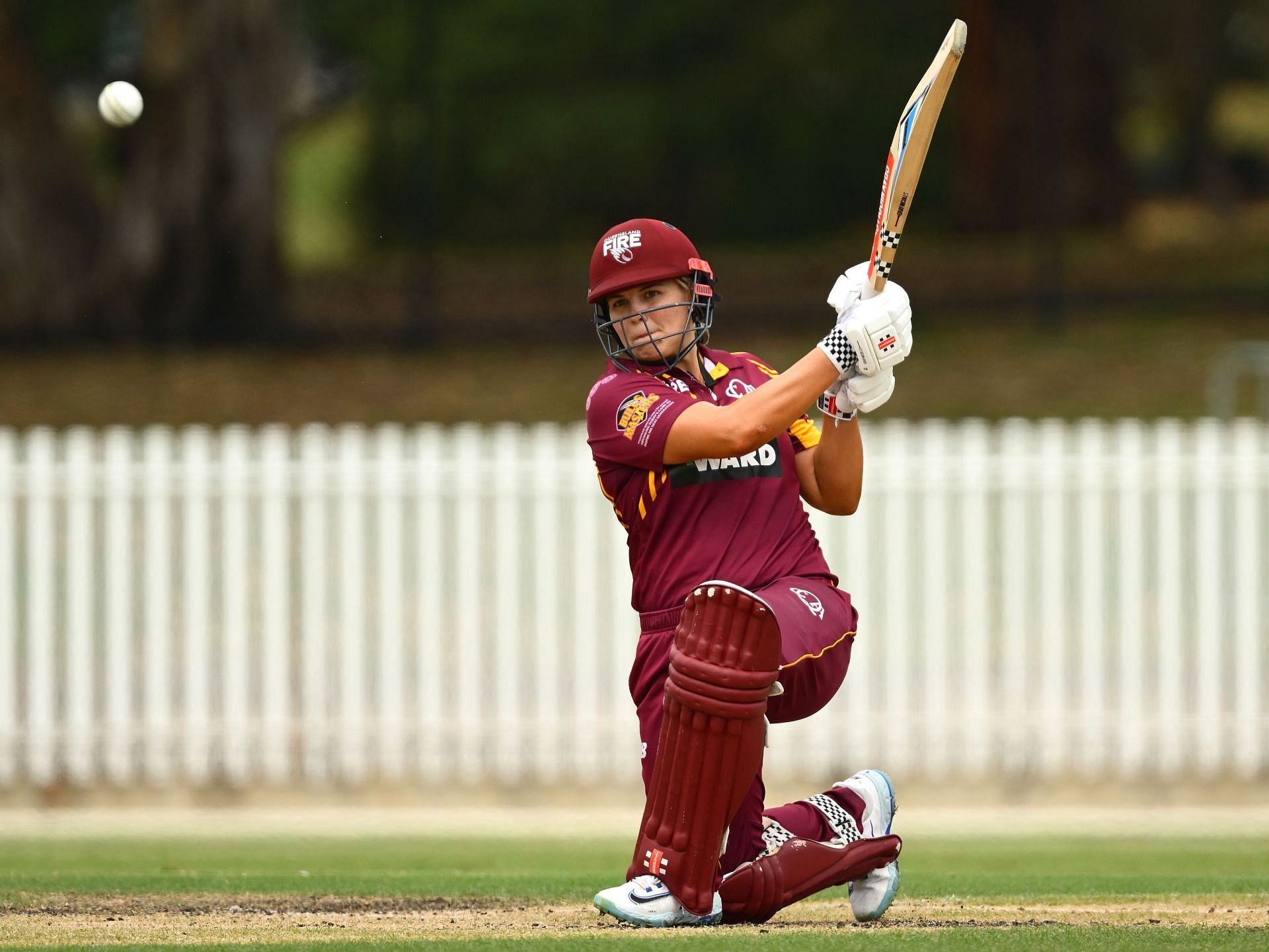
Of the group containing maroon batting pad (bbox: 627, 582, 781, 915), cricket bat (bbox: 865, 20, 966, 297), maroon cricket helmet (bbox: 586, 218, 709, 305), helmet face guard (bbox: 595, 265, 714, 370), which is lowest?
maroon batting pad (bbox: 627, 582, 781, 915)

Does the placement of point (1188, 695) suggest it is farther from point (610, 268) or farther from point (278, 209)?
point (278, 209)

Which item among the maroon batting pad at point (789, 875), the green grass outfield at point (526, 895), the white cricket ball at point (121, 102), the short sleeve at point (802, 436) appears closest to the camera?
the green grass outfield at point (526, 895)

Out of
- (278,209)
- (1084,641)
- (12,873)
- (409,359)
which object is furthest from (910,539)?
(278,209)

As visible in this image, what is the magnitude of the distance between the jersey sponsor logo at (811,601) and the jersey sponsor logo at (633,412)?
0.50 meters

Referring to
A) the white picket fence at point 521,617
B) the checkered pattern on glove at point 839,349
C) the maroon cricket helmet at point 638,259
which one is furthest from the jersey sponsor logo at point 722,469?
the white picket fence at point 521,617

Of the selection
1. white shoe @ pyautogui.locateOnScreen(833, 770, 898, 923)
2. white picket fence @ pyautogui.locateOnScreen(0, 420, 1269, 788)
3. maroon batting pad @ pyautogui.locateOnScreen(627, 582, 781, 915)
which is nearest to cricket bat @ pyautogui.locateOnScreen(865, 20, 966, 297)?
maroon batting pad @ pyautogui.locateOnScreen(627, 582, 781, 915)

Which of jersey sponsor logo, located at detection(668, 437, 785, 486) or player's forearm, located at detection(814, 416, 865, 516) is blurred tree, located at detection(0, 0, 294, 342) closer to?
player's forearm, located at detection(814, 416, 865, 516)

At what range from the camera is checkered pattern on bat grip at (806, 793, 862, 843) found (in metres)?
4.59

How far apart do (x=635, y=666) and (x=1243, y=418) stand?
974cm

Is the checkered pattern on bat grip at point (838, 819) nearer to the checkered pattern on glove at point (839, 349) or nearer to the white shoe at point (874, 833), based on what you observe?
the white shoe at point (874, 833)

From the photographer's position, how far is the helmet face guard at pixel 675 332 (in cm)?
448

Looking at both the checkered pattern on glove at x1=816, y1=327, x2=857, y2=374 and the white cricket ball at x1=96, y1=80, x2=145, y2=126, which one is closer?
the checkered pattern on glove at x1=816, y1=327, x2=857, y2=374

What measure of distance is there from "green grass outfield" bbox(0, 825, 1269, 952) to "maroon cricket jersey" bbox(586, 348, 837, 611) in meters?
0.77

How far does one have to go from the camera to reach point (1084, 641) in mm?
8547
